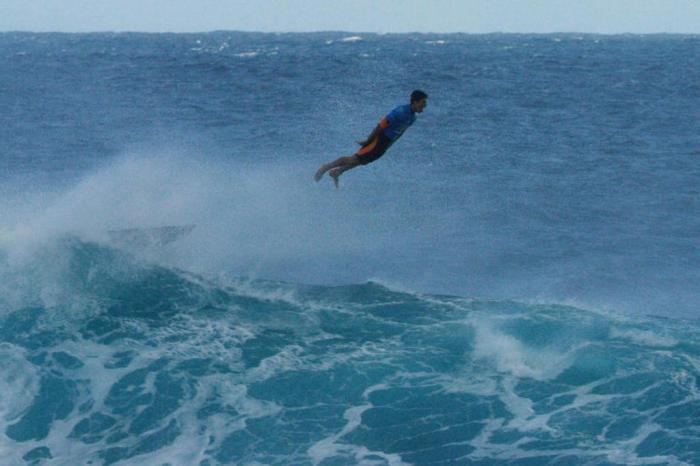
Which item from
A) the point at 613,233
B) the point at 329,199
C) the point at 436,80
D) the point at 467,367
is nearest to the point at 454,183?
the point at 329,199

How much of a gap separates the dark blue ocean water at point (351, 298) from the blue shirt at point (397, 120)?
166 inches

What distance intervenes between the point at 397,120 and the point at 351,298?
579 centimetres

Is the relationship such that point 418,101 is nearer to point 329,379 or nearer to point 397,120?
point 397,120

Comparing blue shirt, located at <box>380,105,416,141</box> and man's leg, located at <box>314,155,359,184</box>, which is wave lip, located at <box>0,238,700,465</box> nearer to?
man's leg, located at <box>314,155,359,184</box>

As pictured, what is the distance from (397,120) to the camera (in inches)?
591

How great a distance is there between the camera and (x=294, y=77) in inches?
2793

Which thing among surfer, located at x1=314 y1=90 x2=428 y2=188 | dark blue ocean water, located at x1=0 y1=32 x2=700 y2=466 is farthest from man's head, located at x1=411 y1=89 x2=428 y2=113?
dark blue ocean water, located at x1=0 y1=32 x2=700 y2=466

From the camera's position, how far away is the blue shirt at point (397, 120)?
49.0 ft

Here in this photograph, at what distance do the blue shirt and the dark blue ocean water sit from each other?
4.21 meters

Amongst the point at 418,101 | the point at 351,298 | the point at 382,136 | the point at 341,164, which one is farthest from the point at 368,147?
the point at 351,298

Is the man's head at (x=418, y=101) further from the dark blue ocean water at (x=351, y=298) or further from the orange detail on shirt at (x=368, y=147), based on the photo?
the dark blue ocean water at (x=351, y=298)

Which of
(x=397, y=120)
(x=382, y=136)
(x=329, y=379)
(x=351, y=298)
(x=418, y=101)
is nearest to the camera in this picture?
(x=418, y=101)

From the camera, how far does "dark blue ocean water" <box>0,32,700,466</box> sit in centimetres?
1366

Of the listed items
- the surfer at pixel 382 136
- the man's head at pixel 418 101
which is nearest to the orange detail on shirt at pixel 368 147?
the surfer at pixel 382 136
